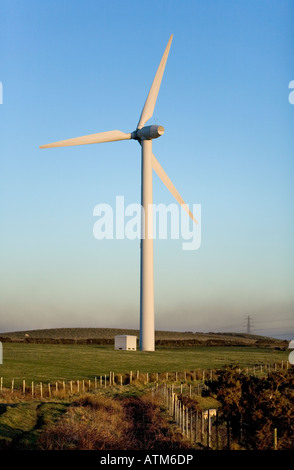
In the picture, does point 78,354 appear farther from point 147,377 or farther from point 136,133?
point 136,133

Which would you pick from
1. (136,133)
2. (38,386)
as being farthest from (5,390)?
(136,133)

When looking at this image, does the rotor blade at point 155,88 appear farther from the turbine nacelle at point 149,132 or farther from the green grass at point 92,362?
the green grass at point 92,362

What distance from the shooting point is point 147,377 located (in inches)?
2274

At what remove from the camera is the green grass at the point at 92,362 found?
59.8 metres

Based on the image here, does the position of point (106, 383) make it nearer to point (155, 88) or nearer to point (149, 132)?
point (149, 132)

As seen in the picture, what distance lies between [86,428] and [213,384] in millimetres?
15131

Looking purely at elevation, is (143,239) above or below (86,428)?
above

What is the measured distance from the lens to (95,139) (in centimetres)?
8281

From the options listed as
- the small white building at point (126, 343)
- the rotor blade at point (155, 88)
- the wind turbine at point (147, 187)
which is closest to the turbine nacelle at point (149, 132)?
the wind turbine at point (147, 187)

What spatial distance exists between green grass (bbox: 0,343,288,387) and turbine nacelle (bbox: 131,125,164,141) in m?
31.4

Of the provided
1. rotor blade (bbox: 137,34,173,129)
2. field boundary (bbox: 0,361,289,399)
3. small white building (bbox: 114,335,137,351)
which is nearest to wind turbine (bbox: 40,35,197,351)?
rotor blade (bbox: 137,34,173,129)

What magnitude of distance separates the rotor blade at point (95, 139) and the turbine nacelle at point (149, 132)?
1.85 m

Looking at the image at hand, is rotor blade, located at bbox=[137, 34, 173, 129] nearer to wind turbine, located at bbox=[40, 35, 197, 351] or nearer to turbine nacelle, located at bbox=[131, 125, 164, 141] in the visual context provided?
wind turbine, located at bbox=[40, 35, 197, 351]

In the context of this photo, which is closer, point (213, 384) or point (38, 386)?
point (213, 384)
